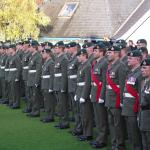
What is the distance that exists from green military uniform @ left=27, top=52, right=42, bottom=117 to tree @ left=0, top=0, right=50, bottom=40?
1431 cm

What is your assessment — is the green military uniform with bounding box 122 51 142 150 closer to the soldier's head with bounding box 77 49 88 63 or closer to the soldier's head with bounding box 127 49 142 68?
the soldier's head with bounding box 127 49 142 68

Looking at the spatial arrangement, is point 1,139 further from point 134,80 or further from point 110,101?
point 134,80

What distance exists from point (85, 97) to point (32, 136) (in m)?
1.78

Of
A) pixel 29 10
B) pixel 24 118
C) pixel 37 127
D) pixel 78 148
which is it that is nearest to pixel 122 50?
pixel 78 148

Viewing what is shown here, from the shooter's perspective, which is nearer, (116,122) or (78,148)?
(116,122)

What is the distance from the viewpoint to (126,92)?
929 centimetres

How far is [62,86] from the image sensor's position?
12.6 metres

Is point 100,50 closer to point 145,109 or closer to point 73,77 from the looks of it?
point 73,77

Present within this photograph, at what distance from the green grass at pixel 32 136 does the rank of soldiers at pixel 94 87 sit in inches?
11.1

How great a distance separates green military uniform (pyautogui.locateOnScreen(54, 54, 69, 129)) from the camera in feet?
41.4

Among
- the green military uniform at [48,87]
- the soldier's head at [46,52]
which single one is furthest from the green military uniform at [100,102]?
the soldier's head at [46,52]

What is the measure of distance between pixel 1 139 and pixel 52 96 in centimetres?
231

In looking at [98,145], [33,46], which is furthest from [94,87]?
[33,46]

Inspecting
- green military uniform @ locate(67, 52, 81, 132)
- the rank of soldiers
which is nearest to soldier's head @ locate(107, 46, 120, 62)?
the rank of soldiers
